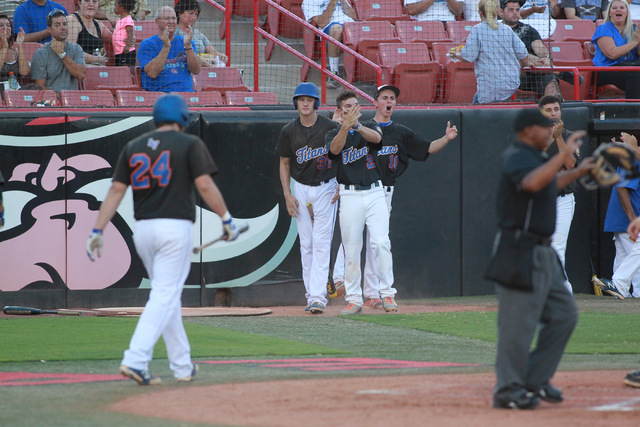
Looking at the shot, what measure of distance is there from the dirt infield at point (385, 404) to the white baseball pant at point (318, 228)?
3.85 m

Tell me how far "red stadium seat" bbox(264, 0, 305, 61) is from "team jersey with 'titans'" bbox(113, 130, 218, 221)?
28.1 ft

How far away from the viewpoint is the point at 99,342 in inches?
286

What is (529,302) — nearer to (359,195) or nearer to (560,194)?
(359,195)

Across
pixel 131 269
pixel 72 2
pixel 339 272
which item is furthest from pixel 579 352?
pixel 72 2

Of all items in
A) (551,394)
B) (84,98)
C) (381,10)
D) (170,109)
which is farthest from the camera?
(381,10)

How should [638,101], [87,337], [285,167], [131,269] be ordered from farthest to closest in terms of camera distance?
[638,101] < [131,269] < [285,167] < [87,337]

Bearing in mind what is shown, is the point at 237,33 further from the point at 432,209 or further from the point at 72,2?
the point at 432,209

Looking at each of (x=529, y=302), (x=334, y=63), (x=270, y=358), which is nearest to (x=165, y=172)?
(x=270, y=358)

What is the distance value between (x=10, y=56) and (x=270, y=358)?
6.67 m

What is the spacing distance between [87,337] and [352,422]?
4147 mm

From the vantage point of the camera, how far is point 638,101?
452 inches

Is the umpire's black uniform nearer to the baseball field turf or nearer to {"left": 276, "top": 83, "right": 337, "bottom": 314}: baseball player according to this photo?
the baseball field turf

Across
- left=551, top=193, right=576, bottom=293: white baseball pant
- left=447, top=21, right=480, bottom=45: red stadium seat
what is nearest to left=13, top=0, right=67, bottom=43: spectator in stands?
left=447, top=21, right=480, bottom=45: red stadium seat

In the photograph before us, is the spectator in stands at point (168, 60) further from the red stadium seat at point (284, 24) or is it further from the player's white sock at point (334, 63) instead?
the red stadium seat at point (284, 24)
